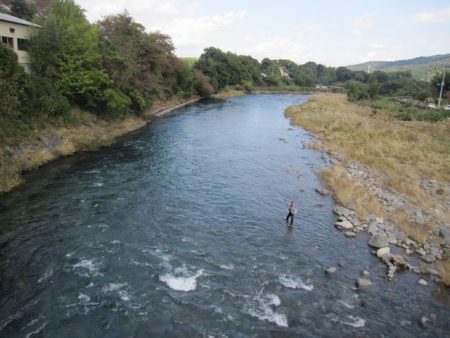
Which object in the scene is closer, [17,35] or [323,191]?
[323,191]

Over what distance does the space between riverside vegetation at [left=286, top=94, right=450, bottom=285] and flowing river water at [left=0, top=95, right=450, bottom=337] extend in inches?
89.6

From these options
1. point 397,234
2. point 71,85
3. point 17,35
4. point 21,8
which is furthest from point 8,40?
point 397,234

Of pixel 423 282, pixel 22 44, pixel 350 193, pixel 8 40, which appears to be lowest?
pixel 423 282

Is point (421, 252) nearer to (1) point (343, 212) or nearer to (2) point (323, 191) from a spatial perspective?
(1) point (343, 212)

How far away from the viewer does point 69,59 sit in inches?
1254

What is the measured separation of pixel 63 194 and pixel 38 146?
765 cm

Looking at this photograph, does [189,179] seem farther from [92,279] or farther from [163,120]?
[163,120]

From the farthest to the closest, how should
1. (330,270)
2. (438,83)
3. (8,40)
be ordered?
(438,83) < (8,40) < (330,270)

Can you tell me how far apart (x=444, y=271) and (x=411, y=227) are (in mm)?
4302

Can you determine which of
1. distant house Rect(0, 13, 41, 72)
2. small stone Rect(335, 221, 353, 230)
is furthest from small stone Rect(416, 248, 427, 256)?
distant house Rect(0, 13, 41, 72)

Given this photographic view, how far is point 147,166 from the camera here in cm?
2614

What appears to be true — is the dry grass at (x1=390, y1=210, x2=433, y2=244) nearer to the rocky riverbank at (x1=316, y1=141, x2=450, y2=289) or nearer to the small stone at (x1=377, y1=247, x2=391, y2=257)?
the rocky riverbank at (x1=316, y1=141, x2=450, y2=289)

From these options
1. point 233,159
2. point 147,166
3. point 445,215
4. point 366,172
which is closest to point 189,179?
point 147,166

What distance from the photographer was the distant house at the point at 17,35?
97.3ft
